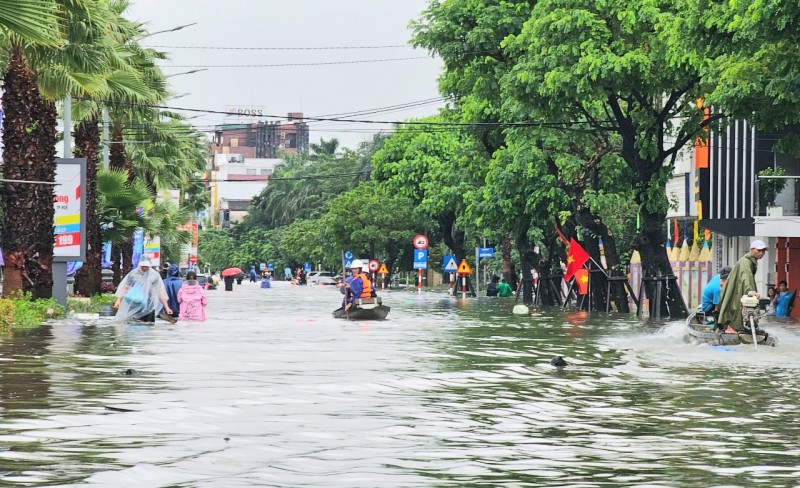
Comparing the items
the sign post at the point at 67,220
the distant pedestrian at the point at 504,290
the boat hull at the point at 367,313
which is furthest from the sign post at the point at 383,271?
the sign post at the point at 67,220

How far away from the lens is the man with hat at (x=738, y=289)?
2308cm

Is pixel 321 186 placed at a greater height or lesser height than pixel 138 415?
greater

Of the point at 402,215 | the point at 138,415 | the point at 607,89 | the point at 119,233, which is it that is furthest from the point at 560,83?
the point at 402,215

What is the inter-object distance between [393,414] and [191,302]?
937 inches

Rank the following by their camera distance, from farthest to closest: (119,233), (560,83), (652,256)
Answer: (119,233)
(652,256)
(560,83)

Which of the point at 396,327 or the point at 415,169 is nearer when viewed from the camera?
the point at 396,327

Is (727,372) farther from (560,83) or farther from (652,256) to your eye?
(652,256)

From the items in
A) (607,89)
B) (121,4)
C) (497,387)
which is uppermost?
(121,4)

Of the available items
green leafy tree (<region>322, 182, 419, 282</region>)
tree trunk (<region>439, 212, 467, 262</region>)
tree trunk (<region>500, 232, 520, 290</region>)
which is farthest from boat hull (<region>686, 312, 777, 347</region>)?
green leafy tree (<region>322, 182, 419, 282</region>)

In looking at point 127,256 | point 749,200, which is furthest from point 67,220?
point 127,256

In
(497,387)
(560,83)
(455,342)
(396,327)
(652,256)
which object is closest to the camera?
(497,387)

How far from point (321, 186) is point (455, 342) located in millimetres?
126489

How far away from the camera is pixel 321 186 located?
15412cm

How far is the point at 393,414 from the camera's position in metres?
14.2
